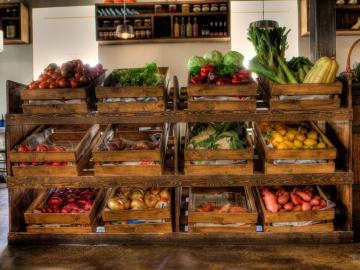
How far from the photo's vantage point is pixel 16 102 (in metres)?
3.43

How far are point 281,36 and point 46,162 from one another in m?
2.07

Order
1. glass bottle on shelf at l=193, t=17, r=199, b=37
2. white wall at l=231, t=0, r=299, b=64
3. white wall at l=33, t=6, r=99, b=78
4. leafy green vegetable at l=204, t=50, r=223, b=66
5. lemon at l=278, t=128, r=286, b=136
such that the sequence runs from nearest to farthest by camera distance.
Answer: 1. lemon at l=278, t=128, r=286, b=136
2. leafy green vegetable at l=204, t=50, r=223, b=66
3. glass bottle on shelf at l=193, t=17, r=199, b=37
4. white wall at l=231, t=0, r=299, b=64
5. white wall at l=33, t=6, r=99, b=78

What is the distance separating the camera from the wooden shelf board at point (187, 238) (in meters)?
3.20

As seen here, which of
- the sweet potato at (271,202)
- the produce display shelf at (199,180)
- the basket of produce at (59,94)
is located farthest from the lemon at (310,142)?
the basket of produce at (59,94)

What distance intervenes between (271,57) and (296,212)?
1176 mm

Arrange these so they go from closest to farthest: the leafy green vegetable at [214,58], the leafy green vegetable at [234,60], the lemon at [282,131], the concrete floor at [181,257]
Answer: the concrete floor at [181,257] < the lemon at [282,131] < the leafy green vegetable at [234,60] < the leafy green vegetable at [214,58]

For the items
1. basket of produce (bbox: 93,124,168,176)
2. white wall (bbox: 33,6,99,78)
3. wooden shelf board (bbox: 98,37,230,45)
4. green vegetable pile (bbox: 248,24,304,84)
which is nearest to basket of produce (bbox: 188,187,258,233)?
basket of produce (bbox: 93,124,168,176)

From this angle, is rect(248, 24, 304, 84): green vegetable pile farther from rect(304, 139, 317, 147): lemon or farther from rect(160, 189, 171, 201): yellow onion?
rect(160, 189, 171, 201): yellow onion

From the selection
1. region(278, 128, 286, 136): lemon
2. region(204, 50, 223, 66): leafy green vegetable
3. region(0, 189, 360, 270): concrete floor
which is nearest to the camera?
region(0, 189, 360, 270): concrete floor

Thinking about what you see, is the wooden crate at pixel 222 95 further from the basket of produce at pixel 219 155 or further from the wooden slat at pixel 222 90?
the basket of produce at pixel 219 155

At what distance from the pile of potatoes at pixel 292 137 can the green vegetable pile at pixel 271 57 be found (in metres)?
0.39

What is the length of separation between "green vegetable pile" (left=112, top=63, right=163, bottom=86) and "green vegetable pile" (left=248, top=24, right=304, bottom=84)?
2.47 feet

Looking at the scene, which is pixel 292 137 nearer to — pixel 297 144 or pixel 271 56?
pixel 297 144

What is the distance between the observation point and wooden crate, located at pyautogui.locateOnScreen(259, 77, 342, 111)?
3.15 meters
